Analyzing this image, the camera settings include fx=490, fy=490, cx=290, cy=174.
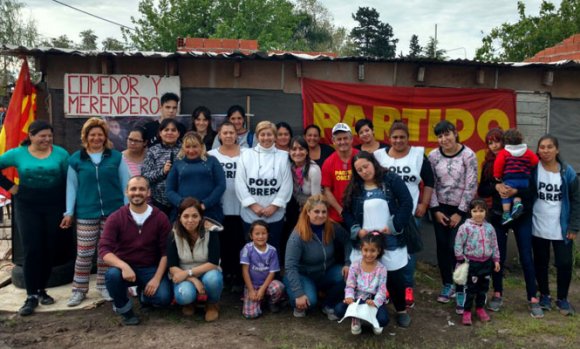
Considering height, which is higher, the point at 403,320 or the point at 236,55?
the point at 236,55

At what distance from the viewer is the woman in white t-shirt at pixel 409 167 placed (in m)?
4.52

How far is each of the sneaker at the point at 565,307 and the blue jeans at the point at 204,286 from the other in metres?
3.26

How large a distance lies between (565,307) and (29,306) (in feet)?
16.6

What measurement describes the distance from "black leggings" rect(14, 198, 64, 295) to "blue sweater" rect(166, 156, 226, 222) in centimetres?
116

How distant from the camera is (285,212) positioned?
506cm

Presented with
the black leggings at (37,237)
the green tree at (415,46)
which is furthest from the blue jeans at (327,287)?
the green tree at (415,46)

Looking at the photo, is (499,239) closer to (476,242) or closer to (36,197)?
(476,242)

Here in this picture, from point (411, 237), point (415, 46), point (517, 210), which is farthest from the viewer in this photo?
point (415, 46)

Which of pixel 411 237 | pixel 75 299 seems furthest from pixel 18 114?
pixel 411 237

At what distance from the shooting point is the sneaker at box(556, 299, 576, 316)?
15.2 ft

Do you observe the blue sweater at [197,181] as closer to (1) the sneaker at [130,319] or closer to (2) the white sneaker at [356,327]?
(1) the sneaker at [130,319]

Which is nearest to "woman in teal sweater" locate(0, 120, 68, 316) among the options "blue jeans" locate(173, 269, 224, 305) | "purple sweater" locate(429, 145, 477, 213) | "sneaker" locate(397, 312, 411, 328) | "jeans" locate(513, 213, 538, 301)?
"blue jeans" locate(173, 269, 224, 305)

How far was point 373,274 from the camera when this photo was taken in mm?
4066

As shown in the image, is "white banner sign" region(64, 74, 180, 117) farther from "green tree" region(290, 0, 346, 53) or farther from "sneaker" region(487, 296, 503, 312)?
"green tree" region(290, 0, 346, 53)
